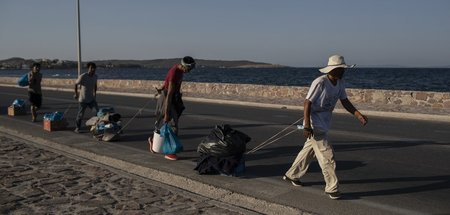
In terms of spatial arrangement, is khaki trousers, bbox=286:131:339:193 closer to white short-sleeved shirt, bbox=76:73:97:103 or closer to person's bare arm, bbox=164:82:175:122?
person's bare arm, bbox=164:82:175:122

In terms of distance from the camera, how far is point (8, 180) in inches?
252

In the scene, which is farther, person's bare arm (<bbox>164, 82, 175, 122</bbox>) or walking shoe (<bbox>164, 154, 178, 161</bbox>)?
walking shoe (<bbox>164, 154, 178, 161</bbox>)

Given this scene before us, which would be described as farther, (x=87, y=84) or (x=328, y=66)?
(x=87, y=84)

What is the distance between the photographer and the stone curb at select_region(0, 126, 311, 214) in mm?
5391

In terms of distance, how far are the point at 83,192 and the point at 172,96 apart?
251cm

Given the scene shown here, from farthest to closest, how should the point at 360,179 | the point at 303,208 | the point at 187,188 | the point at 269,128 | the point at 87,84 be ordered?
the point at 269,128 → the point at 87,84 → the point at 360,179 → the point at 187,188 → the point at 303,208

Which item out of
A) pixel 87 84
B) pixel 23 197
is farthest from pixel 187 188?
pixel 87 84

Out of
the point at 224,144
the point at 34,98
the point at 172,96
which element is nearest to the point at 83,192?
the point at 224,144

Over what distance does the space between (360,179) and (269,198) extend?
1635 millimetres

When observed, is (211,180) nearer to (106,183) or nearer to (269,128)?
(106,183)

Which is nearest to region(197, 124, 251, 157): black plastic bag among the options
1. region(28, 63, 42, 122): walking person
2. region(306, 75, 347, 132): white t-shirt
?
region(306, 75, 347, 132): white t-shirt

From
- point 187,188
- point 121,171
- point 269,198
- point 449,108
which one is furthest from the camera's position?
point 449,108

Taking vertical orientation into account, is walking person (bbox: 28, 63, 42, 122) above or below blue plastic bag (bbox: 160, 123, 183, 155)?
above

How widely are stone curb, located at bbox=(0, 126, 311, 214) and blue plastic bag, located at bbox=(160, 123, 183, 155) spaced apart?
1.97 feet
